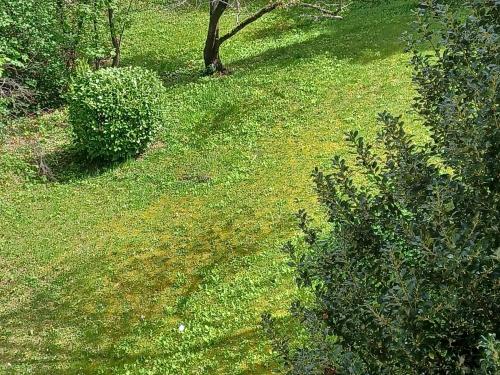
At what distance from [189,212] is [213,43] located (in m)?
8.74

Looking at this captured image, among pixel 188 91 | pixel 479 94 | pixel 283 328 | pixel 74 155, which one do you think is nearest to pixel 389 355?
pixel 479 94

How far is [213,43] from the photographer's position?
2012 centimetres

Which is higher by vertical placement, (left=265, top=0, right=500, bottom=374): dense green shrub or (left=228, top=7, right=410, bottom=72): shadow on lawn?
(left=265, top=0, right=500, bottom=374): dense green shrub

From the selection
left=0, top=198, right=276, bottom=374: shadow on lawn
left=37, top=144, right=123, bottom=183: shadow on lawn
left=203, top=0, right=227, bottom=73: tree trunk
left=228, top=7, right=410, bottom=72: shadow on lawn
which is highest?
left=203, top=0, right=227, bottom=73: tree trunk

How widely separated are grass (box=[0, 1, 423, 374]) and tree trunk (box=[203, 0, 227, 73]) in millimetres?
758

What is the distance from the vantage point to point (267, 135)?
16.2 meters

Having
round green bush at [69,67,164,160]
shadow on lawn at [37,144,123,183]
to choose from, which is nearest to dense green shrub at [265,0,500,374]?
round green bush at [69,67,164,160]

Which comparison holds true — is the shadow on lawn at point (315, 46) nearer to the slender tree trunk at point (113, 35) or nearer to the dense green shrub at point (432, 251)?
the slender tree trunk at point (113, 35)

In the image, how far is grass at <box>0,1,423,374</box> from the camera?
9.66 m

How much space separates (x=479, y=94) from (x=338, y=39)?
1909 cm

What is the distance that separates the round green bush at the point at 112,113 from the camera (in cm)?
1579

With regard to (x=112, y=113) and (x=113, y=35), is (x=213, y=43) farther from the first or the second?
(x=112, y=113)

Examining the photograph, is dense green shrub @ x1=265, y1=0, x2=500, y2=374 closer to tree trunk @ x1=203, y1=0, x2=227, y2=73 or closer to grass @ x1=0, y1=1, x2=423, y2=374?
grass @ x1=0, y1=1, x2=423, y2=374

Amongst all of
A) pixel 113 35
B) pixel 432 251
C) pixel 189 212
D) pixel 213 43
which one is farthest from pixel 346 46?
pixel 432 251
